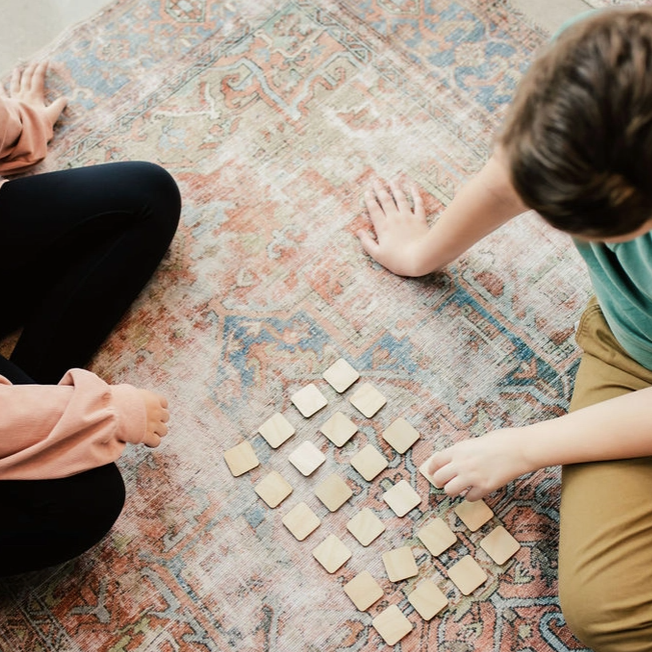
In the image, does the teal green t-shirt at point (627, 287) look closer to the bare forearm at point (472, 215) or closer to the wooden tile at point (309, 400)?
the bare forearm at point (472, 215)

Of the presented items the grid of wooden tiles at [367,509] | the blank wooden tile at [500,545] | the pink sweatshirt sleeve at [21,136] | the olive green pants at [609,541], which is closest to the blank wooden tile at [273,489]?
the grid of wooden tiles at [367,509]

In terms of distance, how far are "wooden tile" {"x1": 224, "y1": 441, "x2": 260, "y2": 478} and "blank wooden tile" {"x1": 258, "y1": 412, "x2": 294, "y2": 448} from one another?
0.03 meters

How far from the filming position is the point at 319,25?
1.28 metres

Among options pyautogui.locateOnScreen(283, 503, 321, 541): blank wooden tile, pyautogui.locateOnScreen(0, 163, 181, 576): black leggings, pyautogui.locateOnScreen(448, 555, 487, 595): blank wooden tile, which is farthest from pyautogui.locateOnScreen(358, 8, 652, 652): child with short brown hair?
pyautogui.locateOnScreen(0, 163, 181, 576): black leggings

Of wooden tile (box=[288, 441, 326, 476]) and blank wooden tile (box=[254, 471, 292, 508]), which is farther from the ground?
wooden tile (box=[288, 441, 326, 476])

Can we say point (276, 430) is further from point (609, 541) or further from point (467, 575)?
point (609, 541)

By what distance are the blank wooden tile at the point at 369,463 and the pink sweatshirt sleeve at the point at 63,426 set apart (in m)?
0.36

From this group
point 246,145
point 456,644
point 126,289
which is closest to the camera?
point 456,644

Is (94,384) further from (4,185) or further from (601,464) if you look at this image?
(601,464)

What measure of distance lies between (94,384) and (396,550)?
541 millimetres

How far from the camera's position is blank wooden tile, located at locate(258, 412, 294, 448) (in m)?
1.07

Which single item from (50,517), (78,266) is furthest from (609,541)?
(78,266)

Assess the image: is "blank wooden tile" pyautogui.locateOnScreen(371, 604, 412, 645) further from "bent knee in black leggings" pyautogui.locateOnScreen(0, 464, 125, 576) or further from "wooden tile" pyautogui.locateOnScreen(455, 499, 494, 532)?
"bent knee in black leggings" pyautogui.locateOnScreen(0, 464, 125, 576)

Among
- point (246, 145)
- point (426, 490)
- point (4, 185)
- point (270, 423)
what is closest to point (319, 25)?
point (246, 145)
